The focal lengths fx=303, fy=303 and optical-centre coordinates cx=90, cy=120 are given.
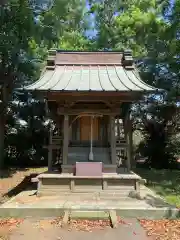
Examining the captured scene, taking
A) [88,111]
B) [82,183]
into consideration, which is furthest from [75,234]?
[88,111]

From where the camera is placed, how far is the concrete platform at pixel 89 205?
613cm

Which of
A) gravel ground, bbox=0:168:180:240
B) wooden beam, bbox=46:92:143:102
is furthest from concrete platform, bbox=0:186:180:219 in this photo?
wooden beam, bbox=46:92:143:102

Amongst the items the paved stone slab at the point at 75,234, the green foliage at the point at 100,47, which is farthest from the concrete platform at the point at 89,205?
the green foliage at the point at 100,47

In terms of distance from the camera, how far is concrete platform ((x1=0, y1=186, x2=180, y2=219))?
241 inches

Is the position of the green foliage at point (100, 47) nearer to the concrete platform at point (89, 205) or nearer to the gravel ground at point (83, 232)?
the concrete platform at point (89, 205)

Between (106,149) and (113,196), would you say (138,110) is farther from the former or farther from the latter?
(113,196)

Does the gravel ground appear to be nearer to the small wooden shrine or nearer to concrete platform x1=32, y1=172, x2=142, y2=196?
concrete platform x1=32, y1=172, x2=142, y2=196

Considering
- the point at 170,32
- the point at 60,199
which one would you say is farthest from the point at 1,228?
the point at 170,32

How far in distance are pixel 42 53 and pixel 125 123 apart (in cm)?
808

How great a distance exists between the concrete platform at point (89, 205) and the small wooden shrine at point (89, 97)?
898mm

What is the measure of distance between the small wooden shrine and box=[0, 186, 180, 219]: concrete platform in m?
0.90

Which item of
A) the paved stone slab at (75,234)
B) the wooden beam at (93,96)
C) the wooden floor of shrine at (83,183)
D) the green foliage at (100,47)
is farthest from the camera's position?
the green foliage at (100,47)

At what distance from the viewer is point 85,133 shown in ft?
30.4

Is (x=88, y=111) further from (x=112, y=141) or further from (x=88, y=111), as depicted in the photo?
(x=112, y=141)
